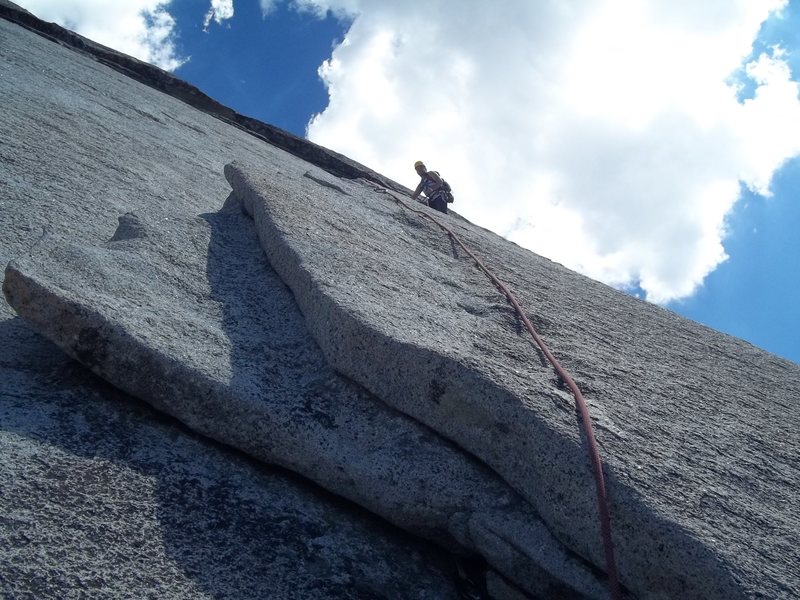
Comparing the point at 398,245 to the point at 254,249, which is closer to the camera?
the point at 254,249

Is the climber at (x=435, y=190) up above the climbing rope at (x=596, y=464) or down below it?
above

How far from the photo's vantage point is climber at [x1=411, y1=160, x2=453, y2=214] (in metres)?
11.2

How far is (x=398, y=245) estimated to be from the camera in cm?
508

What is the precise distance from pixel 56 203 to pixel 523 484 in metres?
3.40

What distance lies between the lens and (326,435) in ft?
9.55

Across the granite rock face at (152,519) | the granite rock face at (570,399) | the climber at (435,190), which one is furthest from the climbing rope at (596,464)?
the climber at (435,190)

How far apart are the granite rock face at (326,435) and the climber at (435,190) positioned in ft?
23.2

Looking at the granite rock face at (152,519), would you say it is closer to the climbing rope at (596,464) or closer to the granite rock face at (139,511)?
the granite rock face at (139,511)

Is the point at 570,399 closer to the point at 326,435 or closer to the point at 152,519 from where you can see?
the point at 326,435

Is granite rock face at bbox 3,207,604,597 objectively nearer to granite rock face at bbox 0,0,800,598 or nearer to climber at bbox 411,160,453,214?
granite rock face at bbox 0,0,800,598

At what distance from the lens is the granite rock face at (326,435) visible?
238 centimetres

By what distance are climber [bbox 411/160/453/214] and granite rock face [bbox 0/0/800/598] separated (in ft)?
23.2

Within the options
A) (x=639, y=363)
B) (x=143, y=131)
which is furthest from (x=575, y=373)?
(x=143, y=131)

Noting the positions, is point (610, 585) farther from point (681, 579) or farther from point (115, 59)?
point (115, 59)
